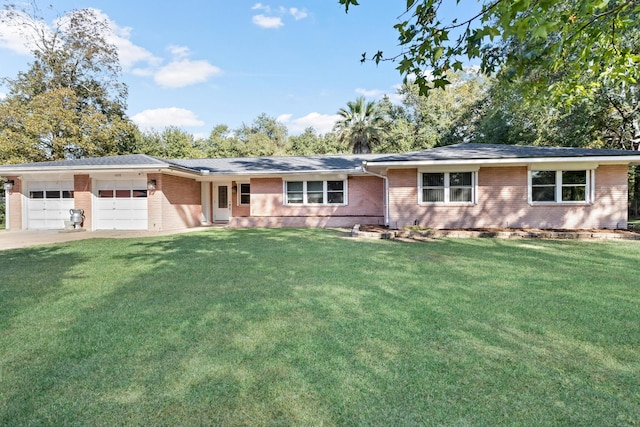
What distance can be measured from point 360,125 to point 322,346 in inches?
1034

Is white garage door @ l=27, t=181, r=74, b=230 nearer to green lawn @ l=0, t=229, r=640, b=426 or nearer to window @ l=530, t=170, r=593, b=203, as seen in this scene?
green lawn @ l=0, t=229, r=640, b=426

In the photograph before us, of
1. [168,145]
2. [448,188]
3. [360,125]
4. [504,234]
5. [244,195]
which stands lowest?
[504,234]

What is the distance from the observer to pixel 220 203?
17562 millimetres

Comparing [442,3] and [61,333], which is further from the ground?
[442,3]

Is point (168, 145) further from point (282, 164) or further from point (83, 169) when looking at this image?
point (282, 164)

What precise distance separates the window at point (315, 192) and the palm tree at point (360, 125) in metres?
13.8

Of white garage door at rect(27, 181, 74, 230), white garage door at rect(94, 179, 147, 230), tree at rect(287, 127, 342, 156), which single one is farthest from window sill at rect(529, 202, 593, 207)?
tree at rect(287, 127, 342, 156)

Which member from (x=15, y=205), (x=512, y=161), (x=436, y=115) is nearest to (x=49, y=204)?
(x=15, y=205)

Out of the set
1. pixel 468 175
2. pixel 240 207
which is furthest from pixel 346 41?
pixel 240 207

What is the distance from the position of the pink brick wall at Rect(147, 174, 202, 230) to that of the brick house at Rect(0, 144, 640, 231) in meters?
0.04

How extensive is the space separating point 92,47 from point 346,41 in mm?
24723

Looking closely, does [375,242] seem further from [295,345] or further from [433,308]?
[295,345]

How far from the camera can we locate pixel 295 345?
9.93ft

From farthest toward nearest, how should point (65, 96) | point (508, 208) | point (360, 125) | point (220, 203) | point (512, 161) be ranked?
point (360, 125) < point (65, 96) < point (220, 203) < point (508, 208) < point (512, 161)
